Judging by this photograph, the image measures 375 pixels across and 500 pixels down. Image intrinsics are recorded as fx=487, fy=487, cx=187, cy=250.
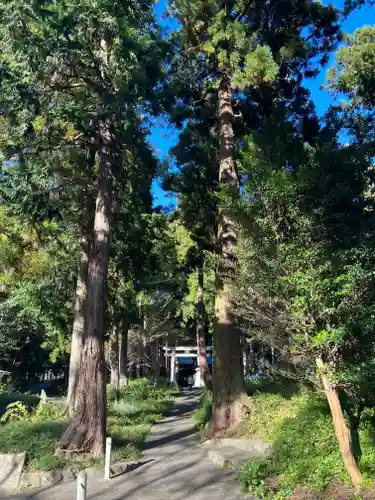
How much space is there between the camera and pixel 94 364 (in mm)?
10297

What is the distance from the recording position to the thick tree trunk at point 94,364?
9.84m

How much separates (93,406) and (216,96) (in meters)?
9.41

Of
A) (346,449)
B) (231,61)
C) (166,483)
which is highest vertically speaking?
(231,61)

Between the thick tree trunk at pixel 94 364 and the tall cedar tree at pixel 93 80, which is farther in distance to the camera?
the tall cedar tree at pixel 93 80

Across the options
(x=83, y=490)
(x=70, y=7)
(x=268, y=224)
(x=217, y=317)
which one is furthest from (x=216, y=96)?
(x=83, y=490)

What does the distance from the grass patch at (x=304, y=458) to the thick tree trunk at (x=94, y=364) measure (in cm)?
337

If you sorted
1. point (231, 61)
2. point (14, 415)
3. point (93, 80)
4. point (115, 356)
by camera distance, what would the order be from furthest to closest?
point (115, 356) < point (14, 415) < point (231, 61) < point (93, 80)

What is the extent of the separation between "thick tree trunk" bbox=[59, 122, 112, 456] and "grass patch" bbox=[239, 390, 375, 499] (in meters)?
3.37

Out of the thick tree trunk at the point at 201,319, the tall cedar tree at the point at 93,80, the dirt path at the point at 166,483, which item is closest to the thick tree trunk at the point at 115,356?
the thick tree trunk at the point at 201,319

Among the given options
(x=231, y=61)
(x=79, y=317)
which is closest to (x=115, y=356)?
(x=79, y=317)

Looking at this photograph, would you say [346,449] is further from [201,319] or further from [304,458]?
[201,319]

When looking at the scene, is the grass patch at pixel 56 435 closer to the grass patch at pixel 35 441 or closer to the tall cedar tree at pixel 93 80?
the grass patch at pixel 35 441

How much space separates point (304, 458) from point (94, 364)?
4709mm

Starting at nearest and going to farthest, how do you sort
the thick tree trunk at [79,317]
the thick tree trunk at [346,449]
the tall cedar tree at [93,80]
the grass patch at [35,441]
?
the thick tree trunk at [346,449]
the grass patch at [35,441]
the tall cedar tree at [93,80]
the thick tree trunk at [79,317]
